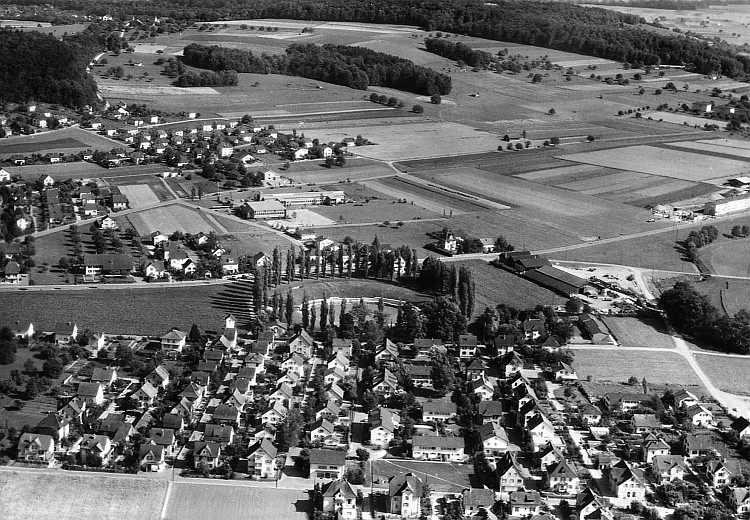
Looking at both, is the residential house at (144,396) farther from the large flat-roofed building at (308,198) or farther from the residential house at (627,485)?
the large flat-roofed building at (308,198)

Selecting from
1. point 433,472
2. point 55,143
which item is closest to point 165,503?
point 433,472

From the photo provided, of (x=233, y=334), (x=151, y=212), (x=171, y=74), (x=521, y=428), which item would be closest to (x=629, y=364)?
(x=521, y=428)

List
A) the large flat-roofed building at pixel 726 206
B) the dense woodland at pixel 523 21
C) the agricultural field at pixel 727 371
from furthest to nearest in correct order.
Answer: the dense woodland at pixel 523 21, the large flat-roofed building at pixel 726 206, the agricultural field at pixel 727 371

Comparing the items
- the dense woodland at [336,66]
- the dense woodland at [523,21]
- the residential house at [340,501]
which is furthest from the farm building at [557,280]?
the dense woodland at [523,21]

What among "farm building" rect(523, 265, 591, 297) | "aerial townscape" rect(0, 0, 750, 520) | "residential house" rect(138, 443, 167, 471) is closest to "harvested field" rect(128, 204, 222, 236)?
"aerial townscape" rect(0, 0, 750, 520)

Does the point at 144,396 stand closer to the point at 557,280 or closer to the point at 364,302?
the point at 364,302

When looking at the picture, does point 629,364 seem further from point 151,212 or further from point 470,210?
point 151,212
